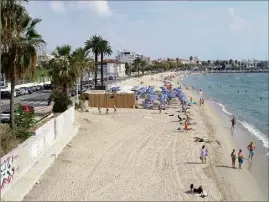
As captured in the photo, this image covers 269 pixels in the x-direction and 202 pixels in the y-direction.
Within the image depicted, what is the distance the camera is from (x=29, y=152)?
56.7 feet

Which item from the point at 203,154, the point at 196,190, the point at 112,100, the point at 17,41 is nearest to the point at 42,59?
the point at 17,41

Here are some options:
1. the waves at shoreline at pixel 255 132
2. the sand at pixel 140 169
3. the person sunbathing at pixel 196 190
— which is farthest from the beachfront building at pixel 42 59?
the waves at shoreline at pixel 255 132

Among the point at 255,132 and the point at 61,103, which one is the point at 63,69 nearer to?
the point at 61,103

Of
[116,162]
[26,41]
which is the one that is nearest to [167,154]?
[116,162]

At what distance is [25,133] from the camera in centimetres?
1947

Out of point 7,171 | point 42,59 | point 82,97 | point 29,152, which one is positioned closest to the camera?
point 7,171

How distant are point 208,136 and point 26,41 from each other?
15.7 metres

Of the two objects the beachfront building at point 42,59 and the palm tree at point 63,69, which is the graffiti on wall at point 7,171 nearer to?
the beachfront building at point 42,59

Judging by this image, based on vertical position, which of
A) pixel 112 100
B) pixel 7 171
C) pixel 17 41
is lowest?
pixel 7 171

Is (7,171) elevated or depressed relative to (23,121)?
depressed

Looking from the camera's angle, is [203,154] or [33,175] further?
[203,154]

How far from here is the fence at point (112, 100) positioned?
43.3 m

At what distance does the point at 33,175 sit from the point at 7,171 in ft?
8.70

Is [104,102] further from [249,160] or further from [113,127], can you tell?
[249,160]
